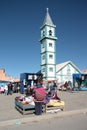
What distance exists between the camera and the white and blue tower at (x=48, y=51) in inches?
1929

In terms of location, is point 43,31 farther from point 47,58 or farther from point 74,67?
point 74,67

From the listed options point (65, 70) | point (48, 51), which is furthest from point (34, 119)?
point (65, 70)

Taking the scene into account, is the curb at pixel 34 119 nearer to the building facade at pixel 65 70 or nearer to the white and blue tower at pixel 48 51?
the white and blue tower at pixel 48 51

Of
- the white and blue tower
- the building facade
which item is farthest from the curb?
the building facade

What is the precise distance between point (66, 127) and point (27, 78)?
64.3 ft

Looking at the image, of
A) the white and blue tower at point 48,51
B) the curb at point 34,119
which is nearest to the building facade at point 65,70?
the white and blue tower at point 48,51

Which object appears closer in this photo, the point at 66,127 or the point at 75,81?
the point at 66,127

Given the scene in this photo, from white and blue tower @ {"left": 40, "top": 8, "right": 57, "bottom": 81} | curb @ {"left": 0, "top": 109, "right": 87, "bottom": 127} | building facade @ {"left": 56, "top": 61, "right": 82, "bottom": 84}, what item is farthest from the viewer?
building facade @ {"left": 56, "top": 61, "right": 82, "bottom": 84}

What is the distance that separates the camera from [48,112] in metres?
11.4

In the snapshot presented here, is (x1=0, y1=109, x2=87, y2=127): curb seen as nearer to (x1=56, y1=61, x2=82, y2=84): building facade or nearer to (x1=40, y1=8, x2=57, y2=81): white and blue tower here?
(x1=40, y1=8, x2=57, y2=81): white and blue tower

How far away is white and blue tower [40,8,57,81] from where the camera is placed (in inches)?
1929

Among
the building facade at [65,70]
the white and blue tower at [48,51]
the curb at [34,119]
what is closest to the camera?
the curb at [34,119]

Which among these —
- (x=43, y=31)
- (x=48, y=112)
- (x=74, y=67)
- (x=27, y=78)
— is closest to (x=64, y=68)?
(x=74, y=67)

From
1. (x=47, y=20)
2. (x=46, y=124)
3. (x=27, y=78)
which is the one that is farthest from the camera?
(x=47, y=20)
